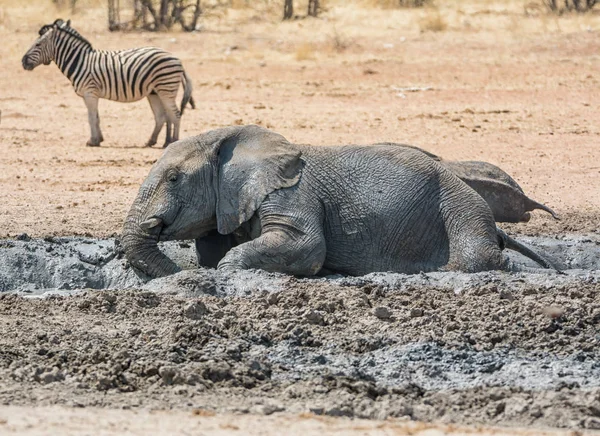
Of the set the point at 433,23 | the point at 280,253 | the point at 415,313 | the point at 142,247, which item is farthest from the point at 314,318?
the point at 433,23

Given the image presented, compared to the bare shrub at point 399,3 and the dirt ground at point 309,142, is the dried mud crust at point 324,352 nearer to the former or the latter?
the dirt ground at point 309,142

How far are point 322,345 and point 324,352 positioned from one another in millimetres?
93

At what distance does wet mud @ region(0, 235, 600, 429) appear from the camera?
5488 millimetres

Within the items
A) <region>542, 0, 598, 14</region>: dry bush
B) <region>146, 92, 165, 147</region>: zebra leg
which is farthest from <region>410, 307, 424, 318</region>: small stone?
<region>542, 0, 598, 14</region>: dry bush

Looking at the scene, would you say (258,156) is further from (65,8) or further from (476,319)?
(65,8)

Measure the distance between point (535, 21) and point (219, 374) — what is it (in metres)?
18.8

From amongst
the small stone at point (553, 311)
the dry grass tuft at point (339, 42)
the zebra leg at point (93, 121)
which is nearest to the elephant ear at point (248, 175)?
the small stone at point (553, 311)

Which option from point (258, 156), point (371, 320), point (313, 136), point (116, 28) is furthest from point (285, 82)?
point (371, 320)

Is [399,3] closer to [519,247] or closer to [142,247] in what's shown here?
[519,247]

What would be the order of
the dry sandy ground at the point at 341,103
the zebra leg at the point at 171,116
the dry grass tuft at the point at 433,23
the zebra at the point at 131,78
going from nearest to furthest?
the dry sandy ground at the point at 341,103
the zebra leg at the point at 171,116
the zebra at the point at 131,78
the dry grass tuft at the point at 433,23

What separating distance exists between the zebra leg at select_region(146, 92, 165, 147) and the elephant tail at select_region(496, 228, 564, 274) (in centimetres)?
722

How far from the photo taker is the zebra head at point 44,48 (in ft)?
52.8

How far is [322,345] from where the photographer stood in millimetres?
6371

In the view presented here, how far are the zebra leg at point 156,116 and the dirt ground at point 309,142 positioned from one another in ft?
0.82
